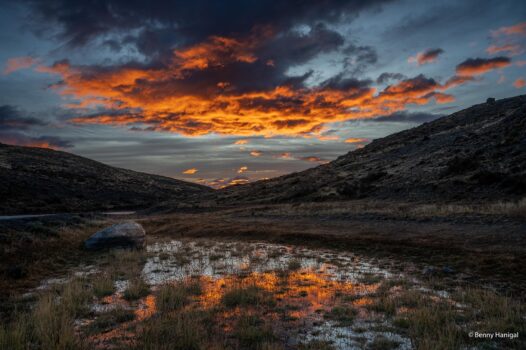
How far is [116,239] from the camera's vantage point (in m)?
19.5

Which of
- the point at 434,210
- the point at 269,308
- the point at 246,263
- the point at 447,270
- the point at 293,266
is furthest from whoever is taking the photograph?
the point at 434,210

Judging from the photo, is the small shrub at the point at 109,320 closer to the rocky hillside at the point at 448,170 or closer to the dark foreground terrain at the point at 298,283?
the dark foreground terrain at the point at 298,283

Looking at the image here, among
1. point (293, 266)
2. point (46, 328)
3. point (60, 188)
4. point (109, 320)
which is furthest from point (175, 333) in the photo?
point (60, 188)

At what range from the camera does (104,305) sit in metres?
9.21

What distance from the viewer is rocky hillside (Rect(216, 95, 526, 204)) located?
31969 mm

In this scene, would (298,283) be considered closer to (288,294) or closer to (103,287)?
(288,294)

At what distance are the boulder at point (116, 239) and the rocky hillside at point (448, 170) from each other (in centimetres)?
2842

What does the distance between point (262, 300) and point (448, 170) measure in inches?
1596

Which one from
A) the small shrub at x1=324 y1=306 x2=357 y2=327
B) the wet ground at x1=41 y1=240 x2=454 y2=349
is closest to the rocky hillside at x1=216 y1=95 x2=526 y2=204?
the wet ground at x1=41 y1=240 x2=454 y2=349

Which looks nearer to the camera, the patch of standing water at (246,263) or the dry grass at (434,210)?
the patch of standing water at (246,263)

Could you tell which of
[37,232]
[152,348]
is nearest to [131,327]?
[152,348]

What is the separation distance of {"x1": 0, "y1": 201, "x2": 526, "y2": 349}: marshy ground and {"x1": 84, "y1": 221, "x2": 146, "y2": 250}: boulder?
119 cm

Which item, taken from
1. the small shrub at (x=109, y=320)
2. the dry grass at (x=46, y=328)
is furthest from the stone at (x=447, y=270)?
the dry grass at (x=46, y=328)

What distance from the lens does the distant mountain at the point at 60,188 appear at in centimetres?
6581
